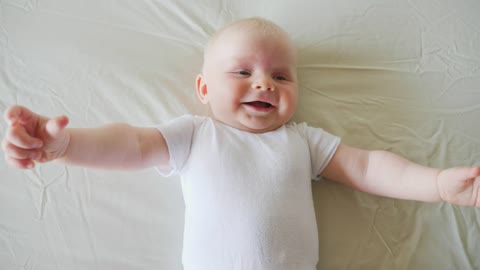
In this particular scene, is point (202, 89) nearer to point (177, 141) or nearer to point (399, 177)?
point (177, 141)

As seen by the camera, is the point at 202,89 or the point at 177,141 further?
the point at 202,89

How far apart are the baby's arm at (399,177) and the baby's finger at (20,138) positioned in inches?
25.6

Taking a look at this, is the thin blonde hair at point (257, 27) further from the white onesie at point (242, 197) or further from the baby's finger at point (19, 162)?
the baby's finger at point (19, 162)

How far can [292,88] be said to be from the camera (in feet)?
2.98

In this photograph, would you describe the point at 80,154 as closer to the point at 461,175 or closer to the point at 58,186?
the point at 58,186

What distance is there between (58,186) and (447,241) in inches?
38.2

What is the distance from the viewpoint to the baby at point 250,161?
745 millimetres

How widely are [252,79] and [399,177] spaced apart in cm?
41

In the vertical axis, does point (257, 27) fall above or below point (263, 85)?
above

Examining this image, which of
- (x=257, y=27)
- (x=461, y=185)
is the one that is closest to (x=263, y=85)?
(x=257, y=27)

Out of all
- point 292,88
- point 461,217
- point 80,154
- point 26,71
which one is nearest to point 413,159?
point 461,217

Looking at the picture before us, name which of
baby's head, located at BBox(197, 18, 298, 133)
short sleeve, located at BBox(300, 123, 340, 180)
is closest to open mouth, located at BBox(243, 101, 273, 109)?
baby's head, located at BBox(197, 18, 298, 133)

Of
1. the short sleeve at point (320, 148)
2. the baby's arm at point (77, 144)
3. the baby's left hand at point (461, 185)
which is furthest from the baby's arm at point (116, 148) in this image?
the baby's left hand at point (461, 185)

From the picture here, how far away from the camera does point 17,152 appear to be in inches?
22.5
